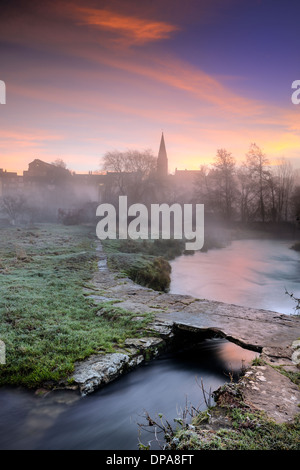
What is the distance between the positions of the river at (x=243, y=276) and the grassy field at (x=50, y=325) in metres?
5.73

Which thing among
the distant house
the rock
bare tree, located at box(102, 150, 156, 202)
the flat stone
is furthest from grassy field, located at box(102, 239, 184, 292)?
Result: the distant house

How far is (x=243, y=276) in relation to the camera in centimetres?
1630

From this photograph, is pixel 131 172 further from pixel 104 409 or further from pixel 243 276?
Answer: pixel 104 409

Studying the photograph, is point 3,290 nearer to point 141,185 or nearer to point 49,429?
point 49,429

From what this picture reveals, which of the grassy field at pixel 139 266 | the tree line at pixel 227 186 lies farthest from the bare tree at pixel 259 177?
the grassy field at pixel 139 266

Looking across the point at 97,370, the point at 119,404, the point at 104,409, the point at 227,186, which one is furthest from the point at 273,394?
the point at 227,186

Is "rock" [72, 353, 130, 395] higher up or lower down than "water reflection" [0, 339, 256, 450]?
higher up

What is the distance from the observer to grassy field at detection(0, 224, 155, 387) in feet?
14.2

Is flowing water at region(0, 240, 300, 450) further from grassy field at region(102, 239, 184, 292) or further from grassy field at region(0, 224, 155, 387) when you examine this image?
grassy field at region(102, 239, 184, 292)

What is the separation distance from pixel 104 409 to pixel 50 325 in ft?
7.67

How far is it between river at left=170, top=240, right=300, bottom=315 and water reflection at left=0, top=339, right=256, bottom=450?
6.77 metres

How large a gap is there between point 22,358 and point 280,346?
4.49m

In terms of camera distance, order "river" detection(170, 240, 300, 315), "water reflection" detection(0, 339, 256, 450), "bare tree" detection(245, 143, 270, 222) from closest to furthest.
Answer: "water reflection" detection(0, 339, 256, 450), "river" detection(170, 240, 300, 315), "bare tree" detection(245, 143, 270, 222)

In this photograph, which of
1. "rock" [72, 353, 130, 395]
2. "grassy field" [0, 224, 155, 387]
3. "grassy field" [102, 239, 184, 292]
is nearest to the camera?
"rock" [72, 353, 130, 395]
